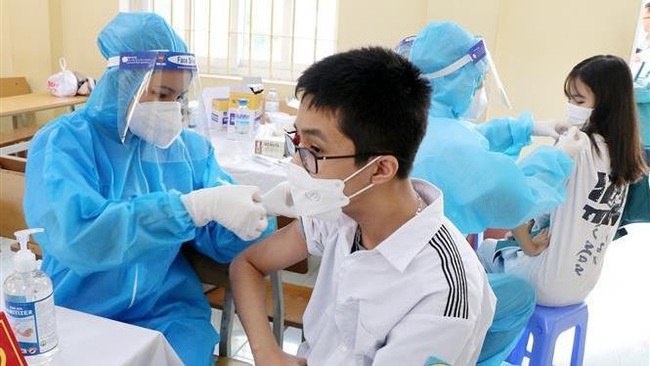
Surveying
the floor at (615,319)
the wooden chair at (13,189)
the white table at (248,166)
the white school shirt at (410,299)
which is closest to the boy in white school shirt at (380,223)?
the white school shirt at (410,299)

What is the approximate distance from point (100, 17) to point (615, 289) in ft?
13.5

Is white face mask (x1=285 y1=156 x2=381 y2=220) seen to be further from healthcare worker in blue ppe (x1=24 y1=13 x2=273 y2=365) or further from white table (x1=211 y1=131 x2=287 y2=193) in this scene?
white table (x1=211 y1=131 x2=287 y2=193)

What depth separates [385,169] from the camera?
1.00 m

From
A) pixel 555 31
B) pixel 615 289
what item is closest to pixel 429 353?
pixel 615 289

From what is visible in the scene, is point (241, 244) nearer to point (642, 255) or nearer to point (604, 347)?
point (604, 347)

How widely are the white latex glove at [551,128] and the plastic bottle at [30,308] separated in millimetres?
1679

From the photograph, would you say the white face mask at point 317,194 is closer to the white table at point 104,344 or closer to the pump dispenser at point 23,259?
the white table at point 104,344

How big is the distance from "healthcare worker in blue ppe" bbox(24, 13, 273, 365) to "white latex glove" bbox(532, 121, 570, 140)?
118 cm

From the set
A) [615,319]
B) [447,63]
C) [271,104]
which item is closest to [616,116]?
[447,63]

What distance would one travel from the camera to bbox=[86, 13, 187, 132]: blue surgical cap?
1.25m

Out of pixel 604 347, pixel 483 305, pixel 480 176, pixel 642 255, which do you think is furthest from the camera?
pixel 642 255

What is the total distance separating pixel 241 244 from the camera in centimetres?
134

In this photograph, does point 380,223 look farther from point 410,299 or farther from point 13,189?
point 13,189

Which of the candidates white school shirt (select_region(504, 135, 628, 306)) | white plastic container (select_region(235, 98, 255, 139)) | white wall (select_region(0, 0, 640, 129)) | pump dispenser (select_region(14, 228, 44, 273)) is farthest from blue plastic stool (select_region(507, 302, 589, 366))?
white wall (select_region(0, 0, 640, 129))
